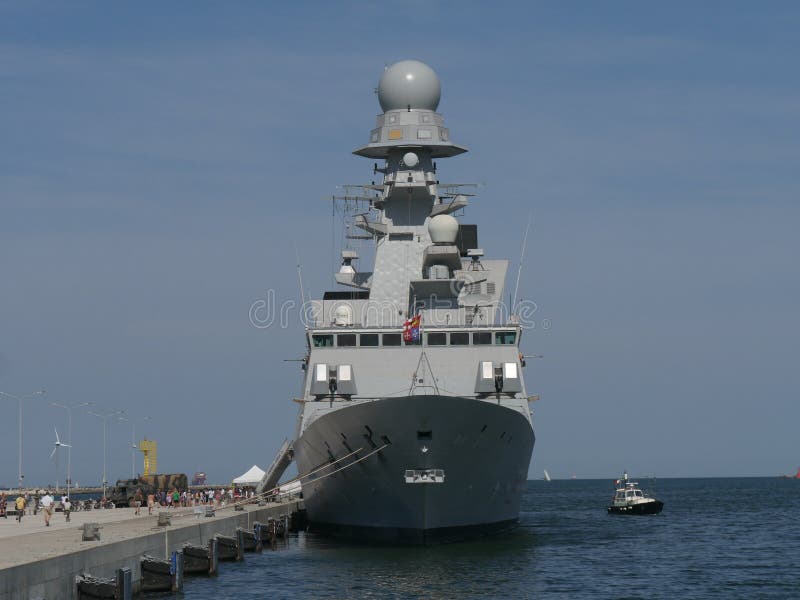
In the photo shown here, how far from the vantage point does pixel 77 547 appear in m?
27.8

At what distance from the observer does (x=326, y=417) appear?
1619 inches

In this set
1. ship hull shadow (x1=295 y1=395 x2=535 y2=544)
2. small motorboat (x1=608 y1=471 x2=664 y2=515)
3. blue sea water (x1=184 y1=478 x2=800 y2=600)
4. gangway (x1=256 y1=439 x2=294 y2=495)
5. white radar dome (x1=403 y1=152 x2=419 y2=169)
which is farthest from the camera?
small motorboat (x1=608 y1=471 x2=664 y2=515)

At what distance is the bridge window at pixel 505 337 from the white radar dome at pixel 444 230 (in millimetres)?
4876

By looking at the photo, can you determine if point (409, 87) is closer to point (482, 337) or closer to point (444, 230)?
point (444, 230)

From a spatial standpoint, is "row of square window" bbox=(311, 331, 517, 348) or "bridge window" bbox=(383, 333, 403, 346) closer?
"row of square window" bbox=(311, 331, 517, 348)

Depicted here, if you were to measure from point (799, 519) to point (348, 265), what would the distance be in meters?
36.2

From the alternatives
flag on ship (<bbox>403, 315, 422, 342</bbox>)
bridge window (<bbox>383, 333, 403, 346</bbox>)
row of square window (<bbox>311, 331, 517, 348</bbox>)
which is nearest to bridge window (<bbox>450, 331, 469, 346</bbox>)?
row of square window (<bbox>311, 331, 517, 348</bbox>)

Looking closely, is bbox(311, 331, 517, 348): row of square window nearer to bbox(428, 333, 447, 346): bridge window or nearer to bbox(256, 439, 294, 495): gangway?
bbox(428, 333, 447, 346): bridge window

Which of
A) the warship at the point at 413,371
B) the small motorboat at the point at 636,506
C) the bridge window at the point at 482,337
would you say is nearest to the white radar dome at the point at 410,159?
the warship at the point at 413,371

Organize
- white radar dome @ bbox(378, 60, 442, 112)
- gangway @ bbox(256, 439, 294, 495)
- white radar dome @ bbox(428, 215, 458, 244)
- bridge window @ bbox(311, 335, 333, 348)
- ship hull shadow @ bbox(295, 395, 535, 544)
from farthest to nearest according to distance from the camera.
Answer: gangway @ bbox(256, 439, 294, 495) < white radar dome @ bbox(378, 60, 442, 112) < white radar dome @ bbox(428, 215, 458, 244) < bridge window @ bbox(311, 335, 333, 348) < ship hull shadow @ bbox(295, 395, 535, 544)

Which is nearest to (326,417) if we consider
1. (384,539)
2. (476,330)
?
(384,539)

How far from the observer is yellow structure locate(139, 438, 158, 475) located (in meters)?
120

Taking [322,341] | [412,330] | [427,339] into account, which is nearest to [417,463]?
[412,330]

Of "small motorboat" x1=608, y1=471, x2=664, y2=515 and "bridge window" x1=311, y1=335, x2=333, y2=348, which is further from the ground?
"bridge window" x1=311, y1=335, x2=333, y2=348
